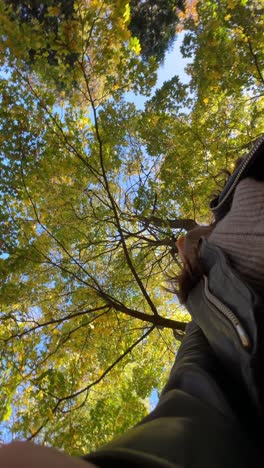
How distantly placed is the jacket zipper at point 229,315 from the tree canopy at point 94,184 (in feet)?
7.89

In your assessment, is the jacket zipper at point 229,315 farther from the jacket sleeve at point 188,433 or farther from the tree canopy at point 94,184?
the tree canopy at point 94,184

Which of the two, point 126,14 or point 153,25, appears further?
point 153,25

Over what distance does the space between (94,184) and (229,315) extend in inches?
194

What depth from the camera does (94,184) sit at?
5840mm

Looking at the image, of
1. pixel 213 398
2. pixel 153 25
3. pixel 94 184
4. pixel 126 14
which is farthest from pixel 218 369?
pixel 153 25

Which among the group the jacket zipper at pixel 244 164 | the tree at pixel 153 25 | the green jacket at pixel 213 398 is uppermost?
the tree at pixel 153 25

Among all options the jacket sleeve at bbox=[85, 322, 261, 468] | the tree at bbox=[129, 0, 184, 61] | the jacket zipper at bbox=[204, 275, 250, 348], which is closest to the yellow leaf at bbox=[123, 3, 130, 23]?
the jacket zipper at bbox=[204, 275, 250, 348]

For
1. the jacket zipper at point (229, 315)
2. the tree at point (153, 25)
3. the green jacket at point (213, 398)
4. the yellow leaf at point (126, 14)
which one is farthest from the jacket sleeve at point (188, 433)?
the tree at point (153, 25)

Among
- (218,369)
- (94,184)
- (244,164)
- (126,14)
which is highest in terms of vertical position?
(126,14)

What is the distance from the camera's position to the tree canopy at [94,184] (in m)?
3.95

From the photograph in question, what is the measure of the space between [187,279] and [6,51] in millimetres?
4151

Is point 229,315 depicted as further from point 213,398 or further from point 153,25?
point 153,25

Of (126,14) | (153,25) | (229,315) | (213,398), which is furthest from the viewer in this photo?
(153,25)

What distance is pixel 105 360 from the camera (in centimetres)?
507
